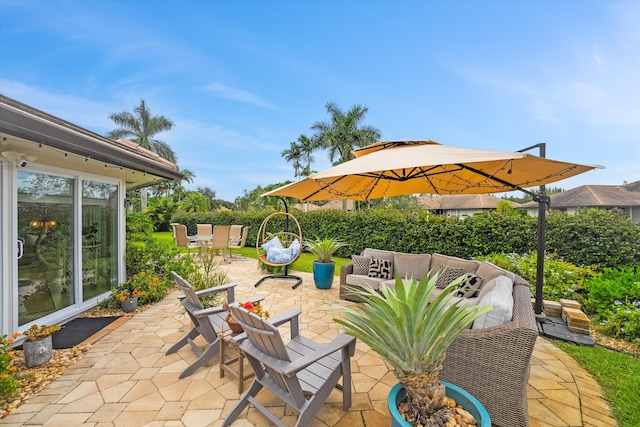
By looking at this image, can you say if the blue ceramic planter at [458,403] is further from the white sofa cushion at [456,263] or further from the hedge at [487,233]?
the hedge at [487,233]

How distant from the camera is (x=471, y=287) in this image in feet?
12.9

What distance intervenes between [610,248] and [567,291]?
191 cm

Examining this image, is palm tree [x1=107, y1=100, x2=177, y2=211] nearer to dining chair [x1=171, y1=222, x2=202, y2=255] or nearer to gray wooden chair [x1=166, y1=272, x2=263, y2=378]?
dining chair [x1=171, y1=222, x2=202, y2=255]

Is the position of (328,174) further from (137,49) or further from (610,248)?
(137,49)

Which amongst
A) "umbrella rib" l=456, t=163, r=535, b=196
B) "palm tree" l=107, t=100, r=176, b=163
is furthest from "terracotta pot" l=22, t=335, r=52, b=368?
"palm tree" l=107, t=100, r=176, b=163

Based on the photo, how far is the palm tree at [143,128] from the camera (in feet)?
82.2

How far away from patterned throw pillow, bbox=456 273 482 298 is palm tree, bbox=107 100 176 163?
27413mm

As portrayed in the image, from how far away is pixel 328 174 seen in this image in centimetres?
325

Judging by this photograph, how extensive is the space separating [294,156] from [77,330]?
22793 millimetres

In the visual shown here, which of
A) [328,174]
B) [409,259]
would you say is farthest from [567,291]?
[328,174]

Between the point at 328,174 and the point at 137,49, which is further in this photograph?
the point at 137,49

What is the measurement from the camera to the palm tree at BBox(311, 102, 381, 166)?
20922 mm

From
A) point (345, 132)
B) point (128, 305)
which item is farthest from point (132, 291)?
point (345, 132)

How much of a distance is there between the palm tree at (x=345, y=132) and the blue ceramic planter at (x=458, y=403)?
1973 centimetres
